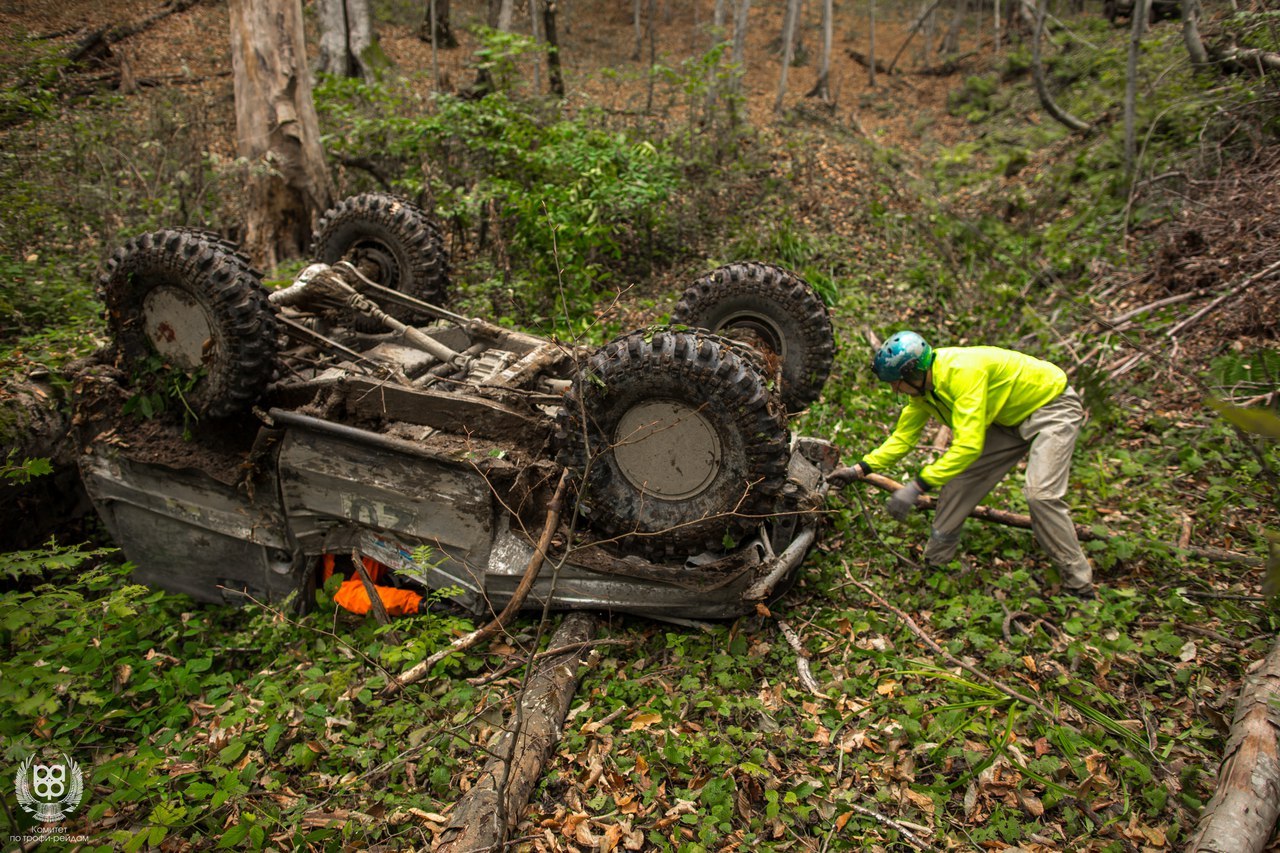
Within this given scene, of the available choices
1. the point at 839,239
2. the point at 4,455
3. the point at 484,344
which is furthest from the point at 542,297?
the point at 4,455

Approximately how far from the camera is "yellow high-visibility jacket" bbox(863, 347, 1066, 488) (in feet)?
15.0

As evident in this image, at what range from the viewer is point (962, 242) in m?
9.74

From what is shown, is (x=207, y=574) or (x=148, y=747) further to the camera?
(x=207, y=574)

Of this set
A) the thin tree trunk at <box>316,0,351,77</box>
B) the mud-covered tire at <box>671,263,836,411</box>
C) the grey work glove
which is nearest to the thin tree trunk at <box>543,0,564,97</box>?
the thin tree trunk at <box>316,0,351,77</box>

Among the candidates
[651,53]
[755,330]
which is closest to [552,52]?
[651,53]

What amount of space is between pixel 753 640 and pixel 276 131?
7696 millimetres

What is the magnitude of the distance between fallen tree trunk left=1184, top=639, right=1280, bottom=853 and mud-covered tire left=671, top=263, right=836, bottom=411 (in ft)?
10.5

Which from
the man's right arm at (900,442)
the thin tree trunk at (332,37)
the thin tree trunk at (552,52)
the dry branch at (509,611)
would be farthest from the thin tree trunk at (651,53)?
the dry branch at (509,611)

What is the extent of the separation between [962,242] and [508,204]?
5.89 m

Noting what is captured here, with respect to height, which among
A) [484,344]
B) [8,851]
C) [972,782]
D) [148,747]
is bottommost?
[148,747]

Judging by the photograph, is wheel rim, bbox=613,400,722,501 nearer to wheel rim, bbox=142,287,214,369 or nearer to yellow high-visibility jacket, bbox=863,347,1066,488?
yellow high-visibility jacket, bbox=863,347,1066,488

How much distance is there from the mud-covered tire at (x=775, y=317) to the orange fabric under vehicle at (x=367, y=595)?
2899 millimetres

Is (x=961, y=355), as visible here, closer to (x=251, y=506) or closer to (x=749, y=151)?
(x=251, y=506)

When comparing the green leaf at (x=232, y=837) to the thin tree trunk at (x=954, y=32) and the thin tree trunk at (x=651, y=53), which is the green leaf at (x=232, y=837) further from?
the thin tree trunk at (x=954, y=32)
